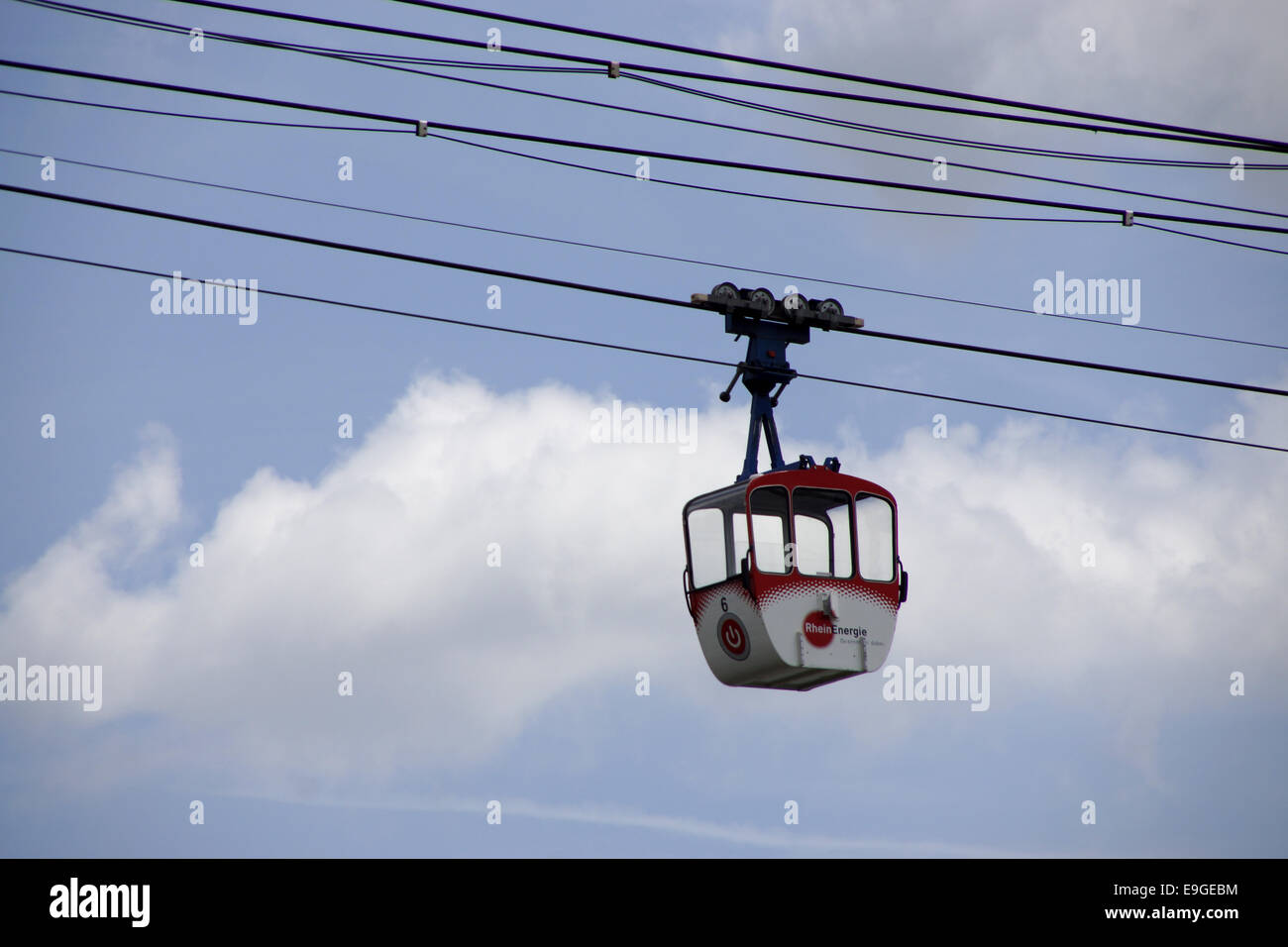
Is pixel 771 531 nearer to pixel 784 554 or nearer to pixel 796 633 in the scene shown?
pixel 784 554

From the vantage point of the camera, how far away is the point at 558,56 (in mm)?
18500

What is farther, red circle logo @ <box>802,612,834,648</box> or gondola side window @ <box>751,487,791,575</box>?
gondola side window @ <box>751,487,791,575</box>

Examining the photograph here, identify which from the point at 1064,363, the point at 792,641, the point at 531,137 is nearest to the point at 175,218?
the point at 531,137

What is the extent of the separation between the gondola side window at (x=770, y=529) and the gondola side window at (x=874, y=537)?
1.01m

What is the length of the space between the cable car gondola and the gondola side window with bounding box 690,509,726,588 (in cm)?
2

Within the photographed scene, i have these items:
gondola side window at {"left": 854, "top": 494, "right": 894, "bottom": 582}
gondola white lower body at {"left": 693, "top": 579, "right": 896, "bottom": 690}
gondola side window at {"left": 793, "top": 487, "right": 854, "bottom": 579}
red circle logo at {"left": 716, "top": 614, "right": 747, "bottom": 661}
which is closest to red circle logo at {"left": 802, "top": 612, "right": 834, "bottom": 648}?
gondola white lower body at {"left": 693, "top": 579, "right": 896, "bottom": 690}

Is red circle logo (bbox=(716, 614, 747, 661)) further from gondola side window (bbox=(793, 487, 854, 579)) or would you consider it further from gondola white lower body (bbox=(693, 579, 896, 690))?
gondola side window (bbox=(793, 487, 854, 579))

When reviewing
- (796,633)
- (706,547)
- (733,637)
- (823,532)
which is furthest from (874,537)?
(733,637)

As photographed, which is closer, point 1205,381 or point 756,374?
point 1205,381

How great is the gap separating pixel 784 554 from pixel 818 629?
1006 millimetres

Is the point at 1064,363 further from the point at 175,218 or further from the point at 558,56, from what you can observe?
the point at 175,218

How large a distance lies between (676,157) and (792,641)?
589cm

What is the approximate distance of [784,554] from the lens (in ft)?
69.7

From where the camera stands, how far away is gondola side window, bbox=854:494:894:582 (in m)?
21.8
